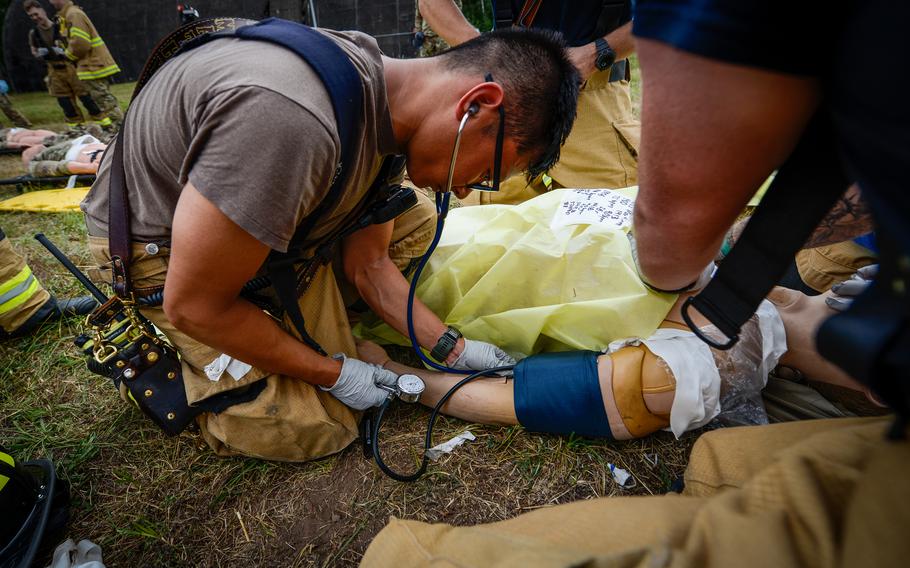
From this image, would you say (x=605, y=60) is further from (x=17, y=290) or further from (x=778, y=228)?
(x=17, y=290)

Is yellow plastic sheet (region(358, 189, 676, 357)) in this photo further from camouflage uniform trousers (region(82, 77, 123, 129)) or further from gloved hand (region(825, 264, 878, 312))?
camouflage uniform trousers (region(82, 77, 123, 129))

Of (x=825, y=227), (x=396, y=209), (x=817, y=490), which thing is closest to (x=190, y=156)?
(x=396, y=209)

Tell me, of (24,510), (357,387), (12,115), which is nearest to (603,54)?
(357,387)

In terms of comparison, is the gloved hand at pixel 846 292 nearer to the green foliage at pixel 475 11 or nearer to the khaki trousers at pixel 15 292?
the khaki trousers at pixel 15 292

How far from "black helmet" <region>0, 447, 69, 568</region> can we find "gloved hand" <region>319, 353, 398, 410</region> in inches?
34.7

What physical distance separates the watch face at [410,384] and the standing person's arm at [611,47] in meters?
1.89

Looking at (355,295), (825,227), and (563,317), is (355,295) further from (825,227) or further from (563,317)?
(825,227)

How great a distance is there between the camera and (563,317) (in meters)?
1.81

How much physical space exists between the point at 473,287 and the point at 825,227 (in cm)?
122

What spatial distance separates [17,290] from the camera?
2340mm

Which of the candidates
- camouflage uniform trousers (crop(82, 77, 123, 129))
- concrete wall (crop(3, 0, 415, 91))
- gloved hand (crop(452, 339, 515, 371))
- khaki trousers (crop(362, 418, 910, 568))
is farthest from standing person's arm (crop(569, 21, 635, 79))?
concrete wall (crop(3, 0, 415, 91))

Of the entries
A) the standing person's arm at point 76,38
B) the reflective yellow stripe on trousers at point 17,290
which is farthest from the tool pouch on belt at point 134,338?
the standing person's arm at point 76,38

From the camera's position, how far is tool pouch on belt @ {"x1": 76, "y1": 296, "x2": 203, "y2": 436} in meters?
1.51

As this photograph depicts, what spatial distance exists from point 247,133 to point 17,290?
2236mm
